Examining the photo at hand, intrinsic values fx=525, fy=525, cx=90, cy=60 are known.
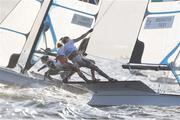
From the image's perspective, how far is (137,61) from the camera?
9.46 m

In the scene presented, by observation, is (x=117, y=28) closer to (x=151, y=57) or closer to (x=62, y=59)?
(x=151, y=57)

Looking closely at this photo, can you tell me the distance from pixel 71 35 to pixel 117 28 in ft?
3.65

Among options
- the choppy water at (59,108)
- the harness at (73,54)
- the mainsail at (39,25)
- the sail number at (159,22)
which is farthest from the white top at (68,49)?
the sail number at (159,22)

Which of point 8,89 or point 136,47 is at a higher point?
point 136,47

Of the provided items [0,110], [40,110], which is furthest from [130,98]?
[0,110]

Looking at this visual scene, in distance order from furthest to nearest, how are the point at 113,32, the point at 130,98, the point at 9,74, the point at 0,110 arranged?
the point at 113,32, the point at 9,74, the point at 130,98, the point at 0,110

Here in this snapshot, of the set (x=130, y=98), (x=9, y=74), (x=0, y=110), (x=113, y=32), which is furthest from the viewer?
(x=113, y=32)

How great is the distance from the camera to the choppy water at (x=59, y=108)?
7.91 metres

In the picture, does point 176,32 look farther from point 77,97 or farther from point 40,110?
point 40,110

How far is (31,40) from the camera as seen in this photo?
1047 centimetres

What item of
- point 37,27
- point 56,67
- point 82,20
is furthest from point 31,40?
point 82,20

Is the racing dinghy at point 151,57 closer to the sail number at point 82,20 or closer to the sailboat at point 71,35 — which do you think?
the sailboat at point 71,35

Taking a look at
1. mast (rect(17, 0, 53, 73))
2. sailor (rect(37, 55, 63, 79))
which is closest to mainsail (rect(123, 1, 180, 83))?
sailor (rect(37, 55, 63, 79))

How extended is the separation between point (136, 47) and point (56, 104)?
186 cm
